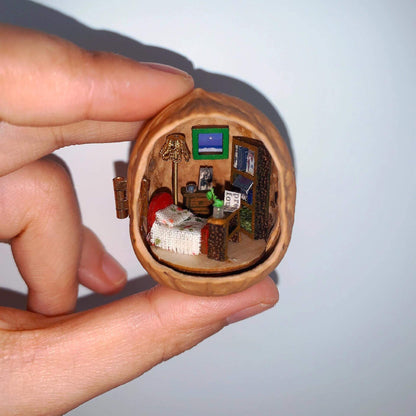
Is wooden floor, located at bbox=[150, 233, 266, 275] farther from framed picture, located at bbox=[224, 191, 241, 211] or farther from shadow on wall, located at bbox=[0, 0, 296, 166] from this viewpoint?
shadow on wall, located at bbox=[0, 0, 296, 166]

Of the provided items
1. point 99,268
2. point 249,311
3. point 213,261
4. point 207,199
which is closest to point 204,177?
point 207,199

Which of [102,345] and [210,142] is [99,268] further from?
[210,142]

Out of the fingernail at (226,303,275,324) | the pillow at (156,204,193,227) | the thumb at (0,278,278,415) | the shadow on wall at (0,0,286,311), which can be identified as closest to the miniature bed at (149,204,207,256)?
the pillow at (156,204,193,227)

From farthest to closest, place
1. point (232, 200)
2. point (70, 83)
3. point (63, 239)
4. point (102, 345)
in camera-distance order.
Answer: point (63, 239) < point (232, 200) < point (102, 345) < point (70, 83)

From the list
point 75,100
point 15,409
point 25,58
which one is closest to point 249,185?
point 75,100

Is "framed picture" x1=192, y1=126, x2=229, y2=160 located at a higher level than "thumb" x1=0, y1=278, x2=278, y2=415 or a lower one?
higher

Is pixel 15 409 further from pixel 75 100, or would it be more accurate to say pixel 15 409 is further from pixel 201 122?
pixel 201 122

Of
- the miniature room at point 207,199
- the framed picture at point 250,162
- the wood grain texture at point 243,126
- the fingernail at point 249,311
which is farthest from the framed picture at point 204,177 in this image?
the fingernail at point 249,311
